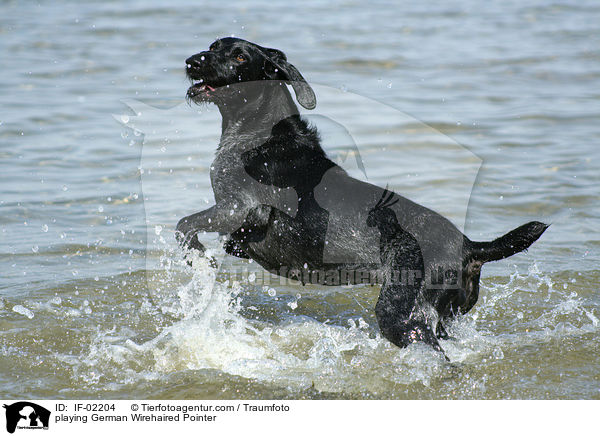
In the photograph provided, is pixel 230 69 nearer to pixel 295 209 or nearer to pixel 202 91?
pixel 202 91

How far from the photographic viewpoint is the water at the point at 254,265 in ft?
14.9

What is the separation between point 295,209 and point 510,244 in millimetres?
1288

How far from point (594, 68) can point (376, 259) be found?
9.47 meters

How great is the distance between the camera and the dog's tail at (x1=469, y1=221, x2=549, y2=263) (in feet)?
13.8

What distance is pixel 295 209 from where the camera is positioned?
4641 mm

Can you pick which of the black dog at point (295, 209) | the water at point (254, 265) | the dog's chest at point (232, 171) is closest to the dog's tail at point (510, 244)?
the black dog at point (295, 209)

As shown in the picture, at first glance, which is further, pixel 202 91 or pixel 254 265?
pixel 254 265

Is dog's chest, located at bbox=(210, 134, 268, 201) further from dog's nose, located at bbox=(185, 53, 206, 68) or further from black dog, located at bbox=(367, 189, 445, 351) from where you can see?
black dog, located at bbox=(367, 189, 445, 351)

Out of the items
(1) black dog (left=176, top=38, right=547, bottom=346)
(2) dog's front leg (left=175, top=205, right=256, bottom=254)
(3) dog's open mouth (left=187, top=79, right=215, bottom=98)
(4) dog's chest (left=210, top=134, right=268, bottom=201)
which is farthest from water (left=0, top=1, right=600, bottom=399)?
(3) dog's open mouth (left=187, top=79, right=215, bottom=98)

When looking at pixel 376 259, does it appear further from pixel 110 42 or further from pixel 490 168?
pixel 110 42

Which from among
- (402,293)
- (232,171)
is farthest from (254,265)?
(402,293)

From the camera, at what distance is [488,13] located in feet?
55.4
